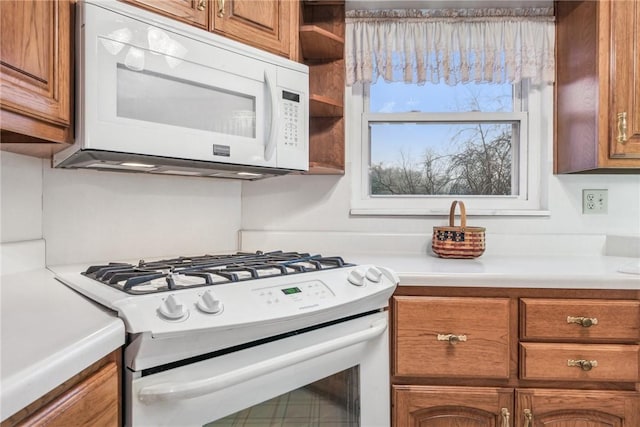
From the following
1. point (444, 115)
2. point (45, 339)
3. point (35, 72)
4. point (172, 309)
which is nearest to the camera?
point (45, 339)

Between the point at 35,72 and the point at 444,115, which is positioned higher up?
the point at 444,115

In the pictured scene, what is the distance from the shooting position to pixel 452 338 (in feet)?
3.79

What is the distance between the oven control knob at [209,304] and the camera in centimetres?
78

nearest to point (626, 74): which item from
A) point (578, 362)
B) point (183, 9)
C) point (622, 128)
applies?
point (622, 128)

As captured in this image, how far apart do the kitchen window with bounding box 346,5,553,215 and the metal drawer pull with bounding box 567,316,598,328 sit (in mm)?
683

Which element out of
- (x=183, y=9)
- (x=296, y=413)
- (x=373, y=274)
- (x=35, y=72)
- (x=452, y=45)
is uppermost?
(x=452, y=45)

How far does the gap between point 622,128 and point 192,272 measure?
154cm

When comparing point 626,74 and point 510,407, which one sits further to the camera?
point 626,74

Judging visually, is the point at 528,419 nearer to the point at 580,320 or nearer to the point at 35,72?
the point at 580,320

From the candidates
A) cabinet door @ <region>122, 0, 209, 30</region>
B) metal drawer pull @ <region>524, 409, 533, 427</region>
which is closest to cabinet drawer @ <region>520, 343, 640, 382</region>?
metal drawer pull @ <region>524, 409, 533, 427</region>

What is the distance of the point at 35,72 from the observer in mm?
835

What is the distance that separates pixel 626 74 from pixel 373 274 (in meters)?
1.19

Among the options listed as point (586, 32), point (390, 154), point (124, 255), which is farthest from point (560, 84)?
point (124, 255)

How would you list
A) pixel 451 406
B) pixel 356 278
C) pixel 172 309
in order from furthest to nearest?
1. pixel 451 406
2. pixel 356 278
3. pixel 172 309
